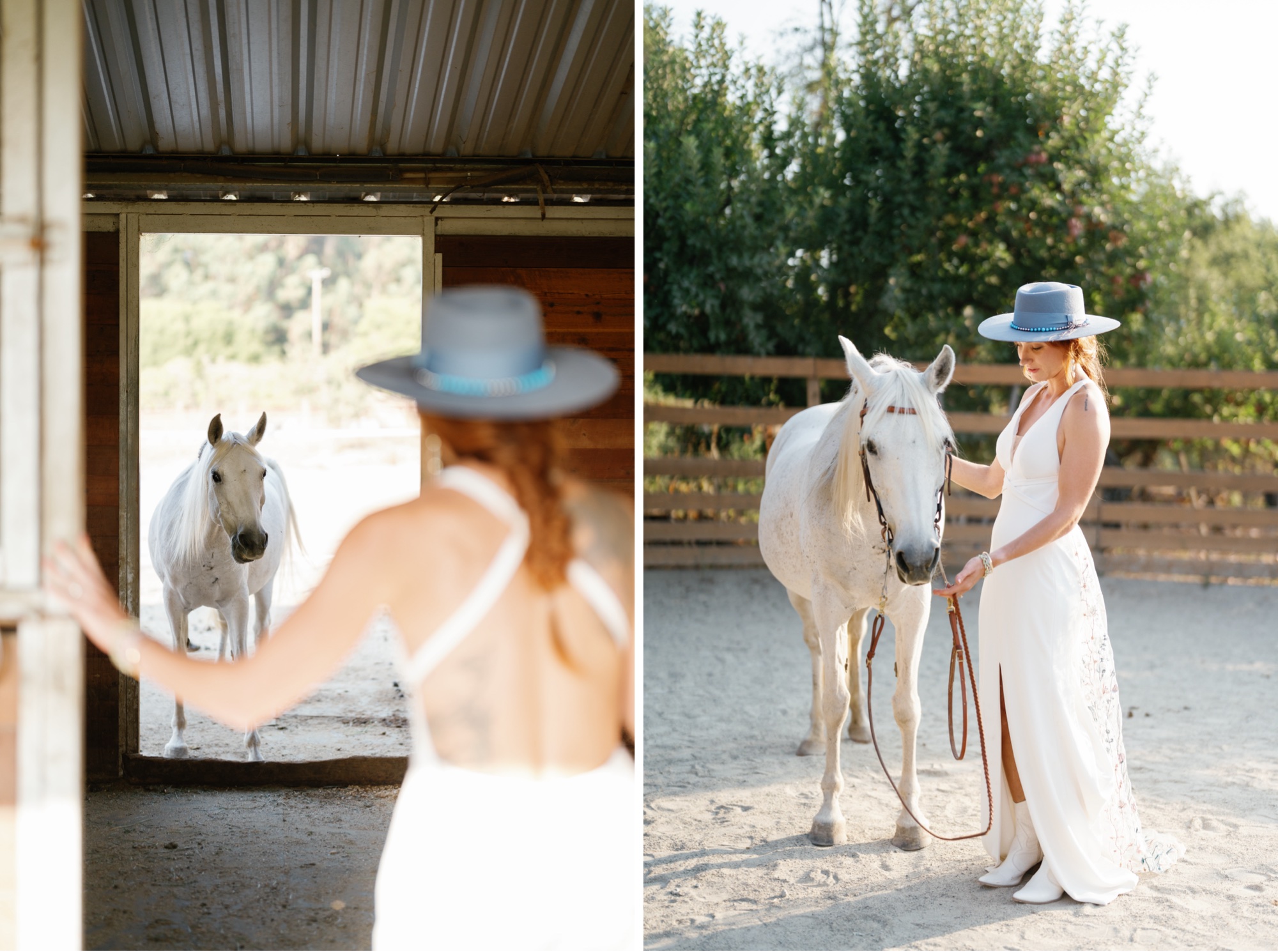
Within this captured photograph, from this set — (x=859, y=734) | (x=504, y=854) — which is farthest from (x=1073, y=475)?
(x=859, y=734)

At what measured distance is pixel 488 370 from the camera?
1480 millimetres

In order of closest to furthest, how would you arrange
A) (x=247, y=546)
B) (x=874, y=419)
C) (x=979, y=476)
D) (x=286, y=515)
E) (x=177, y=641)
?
(x=874, y=419) < (x=979, y=476) < (x=247, y=546) < (x=177, y=641) < (x=286, y=515)

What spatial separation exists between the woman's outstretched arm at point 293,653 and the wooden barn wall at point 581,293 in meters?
3.72

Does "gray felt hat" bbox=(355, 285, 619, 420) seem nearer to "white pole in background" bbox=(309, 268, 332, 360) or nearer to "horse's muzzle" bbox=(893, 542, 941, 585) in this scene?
"horse's muzzle" bbox=(893, 542, 941, 585)

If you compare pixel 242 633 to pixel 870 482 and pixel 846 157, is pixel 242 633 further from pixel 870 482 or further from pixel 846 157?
pixel 846 157

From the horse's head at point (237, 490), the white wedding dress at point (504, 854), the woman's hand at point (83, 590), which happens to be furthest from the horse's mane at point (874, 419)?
the horse's head at point (237, 490)

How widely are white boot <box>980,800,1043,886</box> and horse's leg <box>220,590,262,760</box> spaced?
3364 mm

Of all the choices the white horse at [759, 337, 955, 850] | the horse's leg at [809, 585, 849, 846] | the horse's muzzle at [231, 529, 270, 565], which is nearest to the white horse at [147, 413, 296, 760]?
the horse's muzzle at [231, 529, 270, 565]

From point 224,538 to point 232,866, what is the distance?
1656mm

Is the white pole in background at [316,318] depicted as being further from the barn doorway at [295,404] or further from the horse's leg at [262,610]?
the horse's leg at [262,610]

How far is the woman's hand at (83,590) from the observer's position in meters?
1.51

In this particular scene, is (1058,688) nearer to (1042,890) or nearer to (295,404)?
(1042,890)

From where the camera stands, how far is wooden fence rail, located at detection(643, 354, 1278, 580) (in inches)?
337

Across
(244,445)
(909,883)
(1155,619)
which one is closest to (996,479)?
(909,883)
